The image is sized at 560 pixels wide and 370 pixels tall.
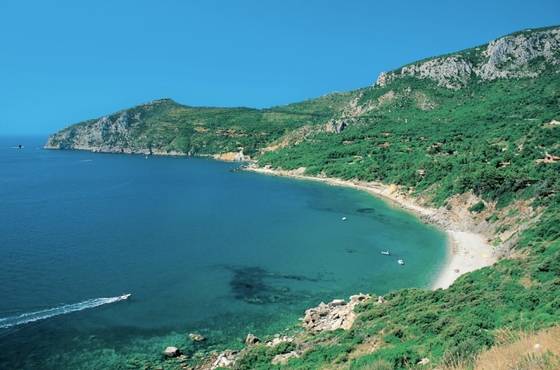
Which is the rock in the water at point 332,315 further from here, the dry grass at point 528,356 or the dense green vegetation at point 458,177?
the dry grass at point 528,356

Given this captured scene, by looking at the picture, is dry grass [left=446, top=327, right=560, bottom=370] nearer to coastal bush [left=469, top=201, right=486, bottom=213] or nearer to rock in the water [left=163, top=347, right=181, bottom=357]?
rock in the water [left=163, top=347, right=181, bottom=357]

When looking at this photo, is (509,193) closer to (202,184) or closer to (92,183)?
(202,184)

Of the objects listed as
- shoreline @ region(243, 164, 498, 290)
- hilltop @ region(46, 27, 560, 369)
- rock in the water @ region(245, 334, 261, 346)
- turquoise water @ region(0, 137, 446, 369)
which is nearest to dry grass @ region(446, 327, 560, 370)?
hilltop @ region(46, 27, 560, 369)

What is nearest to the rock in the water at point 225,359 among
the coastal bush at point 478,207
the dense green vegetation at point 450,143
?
the dense green vegetation at point 450,143

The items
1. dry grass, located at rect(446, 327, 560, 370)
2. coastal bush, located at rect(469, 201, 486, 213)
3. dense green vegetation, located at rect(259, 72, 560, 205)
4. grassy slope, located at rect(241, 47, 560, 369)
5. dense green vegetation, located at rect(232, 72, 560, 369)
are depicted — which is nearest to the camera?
dry grass, located at rect(446, 327, 560, 370)

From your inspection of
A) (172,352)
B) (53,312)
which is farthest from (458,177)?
(53,312)

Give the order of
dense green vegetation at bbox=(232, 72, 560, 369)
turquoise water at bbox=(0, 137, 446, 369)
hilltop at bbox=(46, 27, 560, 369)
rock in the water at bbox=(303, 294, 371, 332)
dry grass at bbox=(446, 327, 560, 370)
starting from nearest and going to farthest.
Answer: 1. dry grass at bbox=(446, 327, 560, 370)
2. dense green vegetation at bbox=(232, 72, 560, 369)
3. hilltop at bbox=(46, 27, 560, 369)
4. rock in the water at bbox=(303, 294, 371, 332)
5. turquoise water at bbox=(0, 137, 446, 369)

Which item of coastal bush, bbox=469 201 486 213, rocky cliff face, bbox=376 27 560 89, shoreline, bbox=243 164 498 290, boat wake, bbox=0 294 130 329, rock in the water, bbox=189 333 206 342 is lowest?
rock in the water, bbox=189 333 206 342

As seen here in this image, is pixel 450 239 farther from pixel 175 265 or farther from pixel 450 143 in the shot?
pixel 450 143
